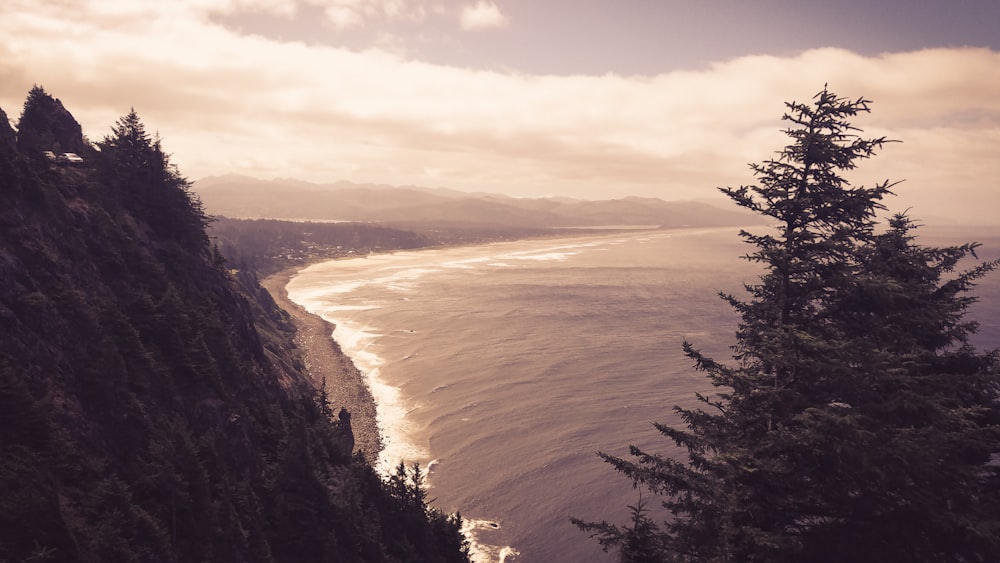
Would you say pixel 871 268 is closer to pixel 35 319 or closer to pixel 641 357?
pixel 35 319

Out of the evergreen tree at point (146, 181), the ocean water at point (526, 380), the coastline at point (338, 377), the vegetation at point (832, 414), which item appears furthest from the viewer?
the coastline at point (338, 377)

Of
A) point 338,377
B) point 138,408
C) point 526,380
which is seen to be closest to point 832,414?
point 138,408

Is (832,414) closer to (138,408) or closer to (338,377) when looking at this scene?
(138,408)

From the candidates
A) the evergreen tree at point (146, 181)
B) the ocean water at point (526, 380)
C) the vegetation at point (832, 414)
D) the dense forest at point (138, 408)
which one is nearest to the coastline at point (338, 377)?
the ocean water at point (526, 380)

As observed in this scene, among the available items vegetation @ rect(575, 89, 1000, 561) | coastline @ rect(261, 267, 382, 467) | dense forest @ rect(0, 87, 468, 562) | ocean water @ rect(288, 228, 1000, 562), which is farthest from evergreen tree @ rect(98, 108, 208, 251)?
vegetation @ rect(575, 89, 1000, 561)

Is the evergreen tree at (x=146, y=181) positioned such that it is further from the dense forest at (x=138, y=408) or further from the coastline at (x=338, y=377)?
the coastline at (x=338, y=377)

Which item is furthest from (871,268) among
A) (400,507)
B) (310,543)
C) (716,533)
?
(400,507)

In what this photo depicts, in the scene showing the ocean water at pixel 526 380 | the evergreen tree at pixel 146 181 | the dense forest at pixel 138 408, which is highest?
the evergreen tree at pixel 146 181

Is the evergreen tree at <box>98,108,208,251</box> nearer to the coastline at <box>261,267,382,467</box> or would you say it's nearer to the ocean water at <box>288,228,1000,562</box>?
the coastline at <box>261,267,382,467</box>
